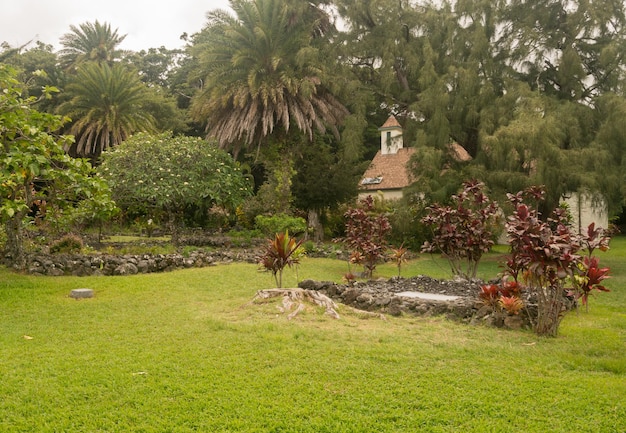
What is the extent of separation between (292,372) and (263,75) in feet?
47.1

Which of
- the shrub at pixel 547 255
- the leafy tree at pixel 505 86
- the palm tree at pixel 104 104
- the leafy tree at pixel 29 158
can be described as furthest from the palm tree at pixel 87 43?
the shrub at pixel 547 255

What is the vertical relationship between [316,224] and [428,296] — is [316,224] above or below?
above

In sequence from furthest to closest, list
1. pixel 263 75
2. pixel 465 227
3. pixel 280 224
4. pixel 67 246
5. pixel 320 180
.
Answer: pixel 320 180 < pixel 263 75 < pixel 280 224 < pixel 67 246 < pixel 465 227

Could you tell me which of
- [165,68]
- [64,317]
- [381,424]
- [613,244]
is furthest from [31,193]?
[165,68]

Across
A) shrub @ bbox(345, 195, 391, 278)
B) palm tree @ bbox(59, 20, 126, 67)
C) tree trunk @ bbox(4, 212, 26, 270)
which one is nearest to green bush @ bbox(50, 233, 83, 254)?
tree trunk @ bbox(4, 212, 26, 270)

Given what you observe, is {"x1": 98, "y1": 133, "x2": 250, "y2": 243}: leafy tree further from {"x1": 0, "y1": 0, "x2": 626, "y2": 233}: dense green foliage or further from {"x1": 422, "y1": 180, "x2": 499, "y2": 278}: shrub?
{"x1": 422, "y1": 180, "x2": 499, "y2": 278}: shrub

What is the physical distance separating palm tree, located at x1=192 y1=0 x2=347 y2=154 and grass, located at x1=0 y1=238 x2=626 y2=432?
34.9ft

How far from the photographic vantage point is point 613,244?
21797 millimetres

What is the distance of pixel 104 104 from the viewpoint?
23484 mm

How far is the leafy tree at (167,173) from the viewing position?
46.6ft

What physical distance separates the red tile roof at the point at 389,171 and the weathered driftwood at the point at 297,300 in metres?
16.9

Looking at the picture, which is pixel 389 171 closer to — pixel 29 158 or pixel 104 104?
pixel 104 104

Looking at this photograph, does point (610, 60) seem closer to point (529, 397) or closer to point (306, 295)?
point (306, 295)

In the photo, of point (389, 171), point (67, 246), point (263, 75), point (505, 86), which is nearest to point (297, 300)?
point (67, 246)
